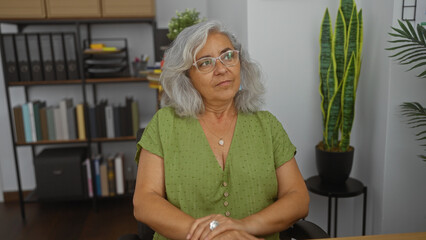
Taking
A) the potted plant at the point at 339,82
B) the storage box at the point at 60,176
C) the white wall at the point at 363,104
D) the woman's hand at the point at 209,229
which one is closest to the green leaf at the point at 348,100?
the potted plant at the point at 339,82

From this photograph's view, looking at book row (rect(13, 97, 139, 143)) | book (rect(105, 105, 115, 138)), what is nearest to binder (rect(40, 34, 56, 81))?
book row (rect(13, 97, 139, 143))

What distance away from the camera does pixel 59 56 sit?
9.89 feet

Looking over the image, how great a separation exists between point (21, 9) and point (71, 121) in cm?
92

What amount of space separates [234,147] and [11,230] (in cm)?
230

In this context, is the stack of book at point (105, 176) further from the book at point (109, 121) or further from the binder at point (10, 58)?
the binder at point (10, 58)

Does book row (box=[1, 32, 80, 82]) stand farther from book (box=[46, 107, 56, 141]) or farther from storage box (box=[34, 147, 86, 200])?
storage box (box=[34, 147, 86, 200])

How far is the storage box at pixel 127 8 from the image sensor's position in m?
2.88

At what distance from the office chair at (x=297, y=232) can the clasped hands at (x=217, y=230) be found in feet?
0.71

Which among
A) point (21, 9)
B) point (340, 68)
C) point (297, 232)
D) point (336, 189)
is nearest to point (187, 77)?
point (297, 232)

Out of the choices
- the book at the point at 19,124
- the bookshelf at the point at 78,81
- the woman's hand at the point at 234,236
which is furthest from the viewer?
the book at the point at 19,124

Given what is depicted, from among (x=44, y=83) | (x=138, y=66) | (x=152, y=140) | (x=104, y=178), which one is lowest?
(x=104, y=178)

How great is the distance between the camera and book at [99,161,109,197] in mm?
3186

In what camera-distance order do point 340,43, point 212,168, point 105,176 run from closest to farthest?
point 212,168
point 340,43
point 105,176

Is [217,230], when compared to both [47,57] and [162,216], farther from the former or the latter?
[47,57]
